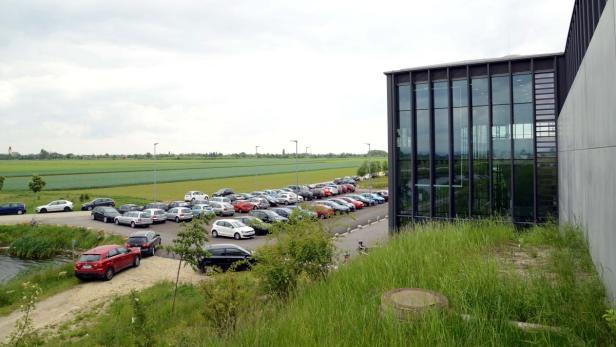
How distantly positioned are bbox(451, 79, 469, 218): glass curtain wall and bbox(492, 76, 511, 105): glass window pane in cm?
159

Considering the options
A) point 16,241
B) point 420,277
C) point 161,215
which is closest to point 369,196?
point 161,215

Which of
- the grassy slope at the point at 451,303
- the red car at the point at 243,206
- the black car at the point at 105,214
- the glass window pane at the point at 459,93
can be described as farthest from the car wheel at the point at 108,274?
the red car at the point at 243,206

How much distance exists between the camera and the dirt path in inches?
610

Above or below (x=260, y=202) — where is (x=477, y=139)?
above

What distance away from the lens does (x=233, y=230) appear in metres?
29.9

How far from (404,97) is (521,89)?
22.2 feet

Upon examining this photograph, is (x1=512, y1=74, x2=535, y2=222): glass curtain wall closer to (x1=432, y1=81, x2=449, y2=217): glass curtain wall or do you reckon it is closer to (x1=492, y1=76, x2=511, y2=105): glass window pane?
(x1=492, y1=76, x2=511, y2=105): glass window pane

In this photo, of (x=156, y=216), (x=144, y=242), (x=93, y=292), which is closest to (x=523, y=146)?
(x=144, y=242)

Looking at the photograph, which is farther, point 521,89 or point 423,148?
point 423,148

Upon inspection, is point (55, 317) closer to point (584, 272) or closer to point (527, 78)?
point (584, 272)

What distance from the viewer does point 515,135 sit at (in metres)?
24.4

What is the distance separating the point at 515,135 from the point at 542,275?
67.3 ft

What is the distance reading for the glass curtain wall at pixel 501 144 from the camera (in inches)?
958

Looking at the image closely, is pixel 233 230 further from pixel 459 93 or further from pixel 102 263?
pixel 459 93
